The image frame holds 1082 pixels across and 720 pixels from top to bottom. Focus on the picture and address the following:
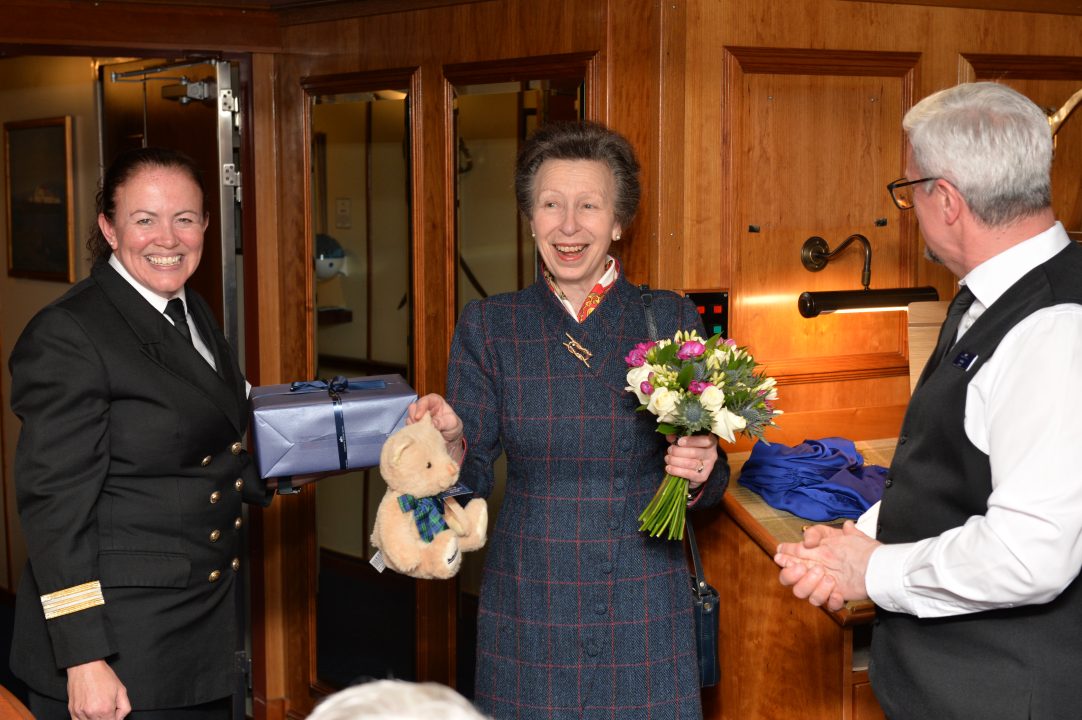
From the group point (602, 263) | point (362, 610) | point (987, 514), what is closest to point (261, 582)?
point (362, 610)

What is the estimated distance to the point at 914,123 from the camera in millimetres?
2168

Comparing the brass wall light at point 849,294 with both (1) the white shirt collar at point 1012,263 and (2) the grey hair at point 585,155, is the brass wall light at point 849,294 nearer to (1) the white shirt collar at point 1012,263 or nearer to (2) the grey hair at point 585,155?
(2) the grey hair at point 585,155

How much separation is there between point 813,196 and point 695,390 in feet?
4.44

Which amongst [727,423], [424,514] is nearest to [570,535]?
[424,514]

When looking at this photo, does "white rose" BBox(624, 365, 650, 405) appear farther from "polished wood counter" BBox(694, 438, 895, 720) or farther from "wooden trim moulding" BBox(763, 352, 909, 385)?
"wooden trim moulding" BBox(763, 352, 909, 385)

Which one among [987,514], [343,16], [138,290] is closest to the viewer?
[987,514]

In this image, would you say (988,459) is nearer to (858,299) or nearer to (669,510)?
(669,510)

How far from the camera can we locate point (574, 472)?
8.79 feet

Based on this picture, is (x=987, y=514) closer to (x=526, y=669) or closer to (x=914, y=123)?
(x=914, y=123)

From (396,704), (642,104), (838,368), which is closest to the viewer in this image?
(396,704)

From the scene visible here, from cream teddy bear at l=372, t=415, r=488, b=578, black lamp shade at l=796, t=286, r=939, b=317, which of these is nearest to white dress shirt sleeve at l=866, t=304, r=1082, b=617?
cream teddy bear at l=372, t=415, r=488, b=578

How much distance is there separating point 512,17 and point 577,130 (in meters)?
0.88

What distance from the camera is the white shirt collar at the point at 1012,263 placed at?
208 centimetres

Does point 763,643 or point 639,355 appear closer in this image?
point 639,355
